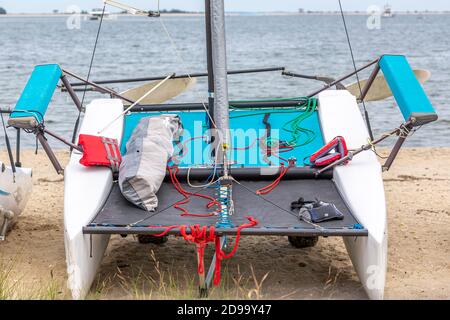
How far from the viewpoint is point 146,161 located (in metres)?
5.49

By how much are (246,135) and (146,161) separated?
132 centimetres

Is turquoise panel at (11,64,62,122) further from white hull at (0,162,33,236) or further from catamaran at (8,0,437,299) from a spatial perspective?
white hull at (0,162,33,236)

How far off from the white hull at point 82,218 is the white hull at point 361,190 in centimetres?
168

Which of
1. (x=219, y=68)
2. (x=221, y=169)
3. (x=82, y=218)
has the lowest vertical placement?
(x=82, y=218)

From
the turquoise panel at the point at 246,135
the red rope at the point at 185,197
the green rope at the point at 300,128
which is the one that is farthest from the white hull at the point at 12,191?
the green rope at the point at 300,128

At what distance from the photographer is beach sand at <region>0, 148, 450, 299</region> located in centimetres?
520

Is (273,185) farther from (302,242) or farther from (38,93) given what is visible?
(38,93)

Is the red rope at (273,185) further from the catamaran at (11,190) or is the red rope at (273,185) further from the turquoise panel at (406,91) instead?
the catamaran at (11,190)

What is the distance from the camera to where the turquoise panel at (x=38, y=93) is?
5513 millimetres

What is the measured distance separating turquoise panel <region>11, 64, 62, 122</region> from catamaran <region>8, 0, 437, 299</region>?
0.01 m

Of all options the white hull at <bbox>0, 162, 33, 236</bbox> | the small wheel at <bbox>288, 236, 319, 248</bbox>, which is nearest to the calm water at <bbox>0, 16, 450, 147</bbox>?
the white hull at <bbox>0, 162, 33, 236</bbox>

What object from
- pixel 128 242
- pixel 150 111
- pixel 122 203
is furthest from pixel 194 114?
pixel 122 203

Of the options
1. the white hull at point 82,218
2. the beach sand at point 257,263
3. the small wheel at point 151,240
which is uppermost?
the white hull at point 82,218

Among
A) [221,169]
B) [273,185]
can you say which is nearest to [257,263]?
[273,185]
